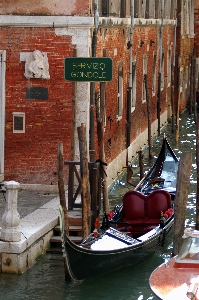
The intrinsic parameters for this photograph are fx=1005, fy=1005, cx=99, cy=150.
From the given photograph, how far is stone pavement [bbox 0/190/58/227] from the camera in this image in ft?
43.1

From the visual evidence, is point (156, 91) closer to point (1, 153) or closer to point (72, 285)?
point (1, 153)

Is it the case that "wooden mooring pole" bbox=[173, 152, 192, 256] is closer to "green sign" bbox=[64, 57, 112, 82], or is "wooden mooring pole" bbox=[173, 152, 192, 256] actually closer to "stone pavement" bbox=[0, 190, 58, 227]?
"green sign" bbox=[64, 57, 112, 82]

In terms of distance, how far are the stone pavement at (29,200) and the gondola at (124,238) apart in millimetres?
1067

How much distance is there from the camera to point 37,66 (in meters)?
14.2

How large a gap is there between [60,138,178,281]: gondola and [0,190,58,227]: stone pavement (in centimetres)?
107

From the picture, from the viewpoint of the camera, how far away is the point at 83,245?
11.4 metres

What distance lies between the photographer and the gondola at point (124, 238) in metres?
11.0

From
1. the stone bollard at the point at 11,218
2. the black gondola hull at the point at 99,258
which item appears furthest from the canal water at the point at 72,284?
the stone bollard at the point at 11,218

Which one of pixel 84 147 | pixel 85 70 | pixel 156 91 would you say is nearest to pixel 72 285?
pixel 84 147

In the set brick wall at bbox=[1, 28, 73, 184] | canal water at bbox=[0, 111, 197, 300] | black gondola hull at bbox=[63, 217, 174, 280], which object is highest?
brick wall at bbox=[1, 28, 73, 184]

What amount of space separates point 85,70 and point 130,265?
251cm

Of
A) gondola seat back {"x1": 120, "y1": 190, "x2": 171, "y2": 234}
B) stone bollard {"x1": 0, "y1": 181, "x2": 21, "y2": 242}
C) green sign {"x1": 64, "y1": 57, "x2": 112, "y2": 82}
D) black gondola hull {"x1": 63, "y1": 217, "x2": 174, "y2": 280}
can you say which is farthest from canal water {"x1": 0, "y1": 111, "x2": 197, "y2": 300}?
green sign {"x1": 64, "y1": 57, "x2": 112, "y2": 82}

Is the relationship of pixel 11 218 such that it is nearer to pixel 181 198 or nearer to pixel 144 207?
pixel 181 198

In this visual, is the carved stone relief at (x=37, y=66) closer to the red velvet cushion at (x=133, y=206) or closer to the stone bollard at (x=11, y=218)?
the red velvet cushion at (x=133, y=206)
